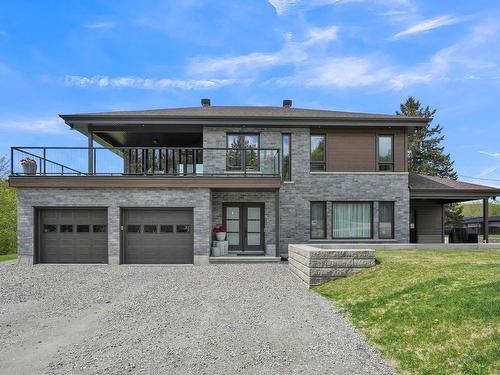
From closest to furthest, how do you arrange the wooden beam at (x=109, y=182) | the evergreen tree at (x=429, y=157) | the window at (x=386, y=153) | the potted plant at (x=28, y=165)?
the wooden beam at (x=109, y=182)
the potted plant at (x=28, y=165)
the window at (x=386, y=153)
the evergreen tree at (x=429, y=157)

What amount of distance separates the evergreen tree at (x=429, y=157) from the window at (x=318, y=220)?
24068 millimetres

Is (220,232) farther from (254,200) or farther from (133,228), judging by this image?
(133,228)

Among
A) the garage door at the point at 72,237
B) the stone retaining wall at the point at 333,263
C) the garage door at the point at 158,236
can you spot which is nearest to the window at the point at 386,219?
the stone retaining wall at the point at 333,263

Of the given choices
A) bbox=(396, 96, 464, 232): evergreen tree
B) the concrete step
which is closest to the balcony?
the concrete step

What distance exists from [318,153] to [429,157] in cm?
2571

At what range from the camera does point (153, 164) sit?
52.4 ft

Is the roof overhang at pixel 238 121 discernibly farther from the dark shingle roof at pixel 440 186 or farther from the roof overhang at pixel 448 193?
the roof overhang at pixel 448 193

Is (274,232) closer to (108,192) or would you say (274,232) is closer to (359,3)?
(108,192)

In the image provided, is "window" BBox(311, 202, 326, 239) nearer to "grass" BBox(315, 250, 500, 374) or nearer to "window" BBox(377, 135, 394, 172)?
"window" BBox(377, 135, 394, 172)

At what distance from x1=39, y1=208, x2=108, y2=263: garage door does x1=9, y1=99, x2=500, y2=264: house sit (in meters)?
0.04

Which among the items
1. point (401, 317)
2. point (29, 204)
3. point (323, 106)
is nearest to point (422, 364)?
point (401, 317)

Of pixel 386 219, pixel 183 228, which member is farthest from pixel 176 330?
pixel 386 219

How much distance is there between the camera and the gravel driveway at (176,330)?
4.77 m

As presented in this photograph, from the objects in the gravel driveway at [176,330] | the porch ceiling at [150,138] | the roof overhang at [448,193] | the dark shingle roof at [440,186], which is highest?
the porch ceiling at [150,138]
